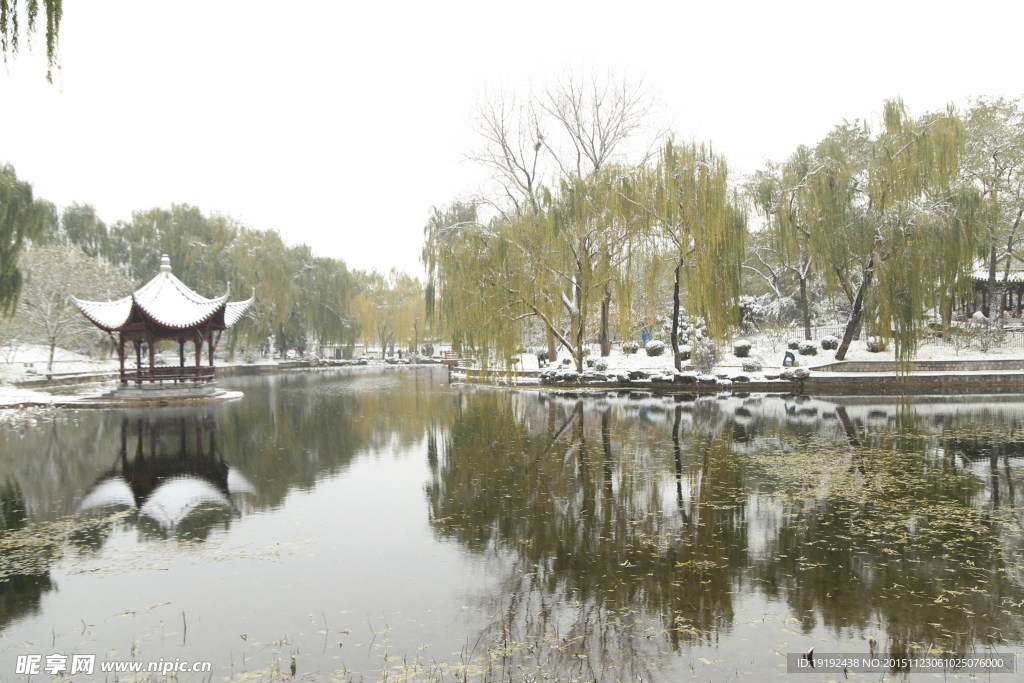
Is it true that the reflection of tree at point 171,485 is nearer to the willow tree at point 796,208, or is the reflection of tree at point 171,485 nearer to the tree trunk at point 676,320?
the tree trunk at point 676,320

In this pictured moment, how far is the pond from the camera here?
4109 mm

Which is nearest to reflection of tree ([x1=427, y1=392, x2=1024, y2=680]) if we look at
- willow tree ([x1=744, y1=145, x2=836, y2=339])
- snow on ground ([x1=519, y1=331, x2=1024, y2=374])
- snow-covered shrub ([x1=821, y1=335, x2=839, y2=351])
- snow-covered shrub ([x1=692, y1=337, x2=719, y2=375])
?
snow-covered shrub ([x1=692, y1=337, x2=719, y2=375])

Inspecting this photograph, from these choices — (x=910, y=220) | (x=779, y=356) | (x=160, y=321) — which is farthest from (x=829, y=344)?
(x=160, y=321)

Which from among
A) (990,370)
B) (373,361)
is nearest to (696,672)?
(990,370)

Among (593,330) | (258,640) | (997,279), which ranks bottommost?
(258,640)

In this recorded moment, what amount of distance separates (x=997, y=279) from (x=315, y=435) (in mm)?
31399

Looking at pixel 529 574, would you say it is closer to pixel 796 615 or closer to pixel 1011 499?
pixel 796 615

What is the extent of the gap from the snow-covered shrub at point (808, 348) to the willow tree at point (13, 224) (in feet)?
81.5

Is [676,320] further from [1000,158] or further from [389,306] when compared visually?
[389,306]

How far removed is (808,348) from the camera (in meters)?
23.7

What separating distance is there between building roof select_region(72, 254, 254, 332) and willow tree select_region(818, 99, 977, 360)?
20421 mm

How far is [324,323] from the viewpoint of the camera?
44562 millimetres

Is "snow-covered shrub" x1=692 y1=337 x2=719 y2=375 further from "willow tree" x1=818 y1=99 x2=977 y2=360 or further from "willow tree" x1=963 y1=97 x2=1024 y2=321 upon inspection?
"willow tree" x1=963 y1=97 x2=1024 y2=321

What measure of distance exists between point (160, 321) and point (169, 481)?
50.1ft
